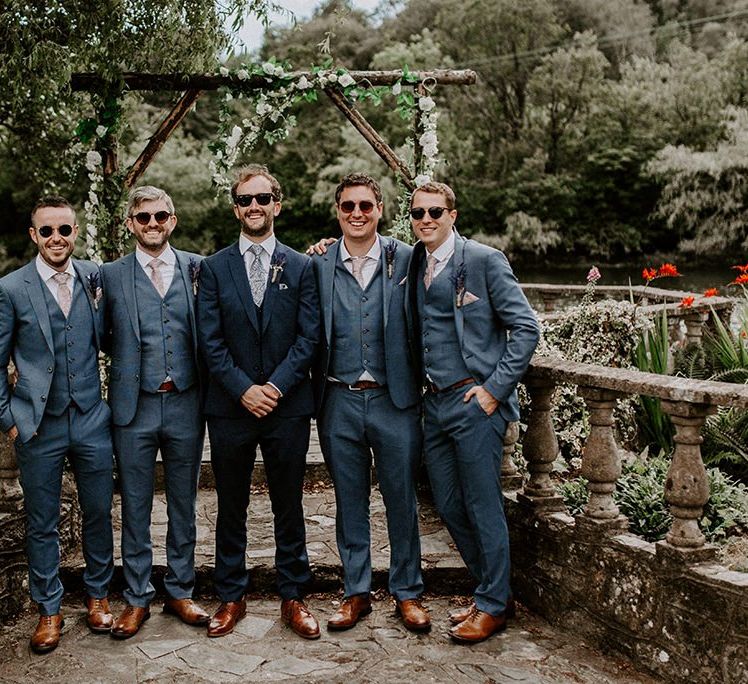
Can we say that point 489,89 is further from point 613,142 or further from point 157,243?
point 157,243

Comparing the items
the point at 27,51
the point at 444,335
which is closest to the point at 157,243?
the point at 444,335

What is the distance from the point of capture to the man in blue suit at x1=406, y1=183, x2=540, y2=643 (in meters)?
3.73

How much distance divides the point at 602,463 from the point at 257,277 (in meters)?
1.73

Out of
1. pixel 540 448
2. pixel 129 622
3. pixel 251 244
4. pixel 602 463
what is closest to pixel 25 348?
pixel 251 244

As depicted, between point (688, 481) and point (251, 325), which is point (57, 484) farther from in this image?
point (688, 481)

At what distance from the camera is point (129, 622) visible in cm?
392

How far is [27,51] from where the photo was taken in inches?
245

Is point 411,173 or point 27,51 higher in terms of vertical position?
point 27,51

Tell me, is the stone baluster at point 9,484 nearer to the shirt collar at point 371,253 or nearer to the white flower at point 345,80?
the shirt collar at point 371,253

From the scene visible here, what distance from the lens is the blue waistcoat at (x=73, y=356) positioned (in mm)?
3775

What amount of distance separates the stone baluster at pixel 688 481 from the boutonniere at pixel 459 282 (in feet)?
3.18

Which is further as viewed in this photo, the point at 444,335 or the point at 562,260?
the point at 562,260

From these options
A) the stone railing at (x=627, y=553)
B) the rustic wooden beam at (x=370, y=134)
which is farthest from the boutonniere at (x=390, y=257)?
the rustic wooden beam at (x=370, y=134)

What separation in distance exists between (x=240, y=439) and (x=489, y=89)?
30.1 m
